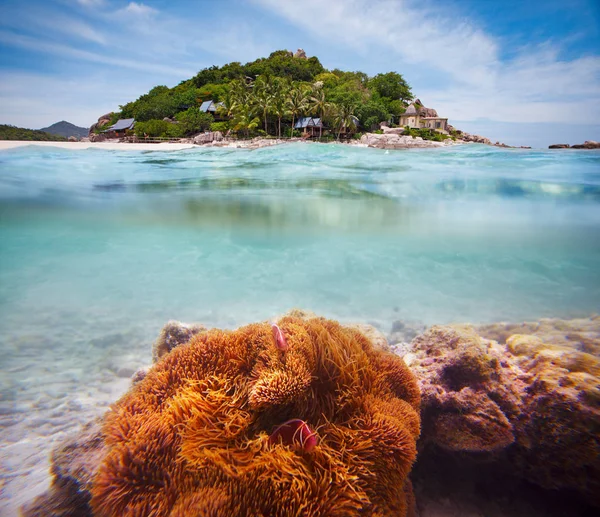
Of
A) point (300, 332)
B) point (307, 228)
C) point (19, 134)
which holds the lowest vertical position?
point (307, 228)

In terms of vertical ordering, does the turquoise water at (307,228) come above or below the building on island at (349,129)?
below

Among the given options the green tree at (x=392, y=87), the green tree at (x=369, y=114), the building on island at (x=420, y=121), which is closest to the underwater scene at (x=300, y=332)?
the green tree at (x=369, y=114)

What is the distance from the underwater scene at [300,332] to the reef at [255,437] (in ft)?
0.04

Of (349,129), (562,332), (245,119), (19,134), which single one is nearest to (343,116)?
(349,129)

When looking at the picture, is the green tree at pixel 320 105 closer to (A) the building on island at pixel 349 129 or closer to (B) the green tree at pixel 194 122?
(A) the building on island at pixel 349 129

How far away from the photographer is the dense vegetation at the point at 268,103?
1474 inches

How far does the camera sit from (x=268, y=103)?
36938 millimetres

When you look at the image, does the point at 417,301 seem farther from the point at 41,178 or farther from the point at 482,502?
the point at 41,178

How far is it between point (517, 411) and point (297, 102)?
4347cm

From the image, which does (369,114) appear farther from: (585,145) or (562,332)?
(562,332)

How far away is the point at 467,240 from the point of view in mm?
15469

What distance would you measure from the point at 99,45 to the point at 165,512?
36.8 ft

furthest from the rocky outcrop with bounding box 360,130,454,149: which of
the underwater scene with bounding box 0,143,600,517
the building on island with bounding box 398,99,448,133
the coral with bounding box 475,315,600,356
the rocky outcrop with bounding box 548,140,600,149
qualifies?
the coral with bounding box 475,315,600,356

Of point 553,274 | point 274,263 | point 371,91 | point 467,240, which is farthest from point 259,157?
point 371,91
